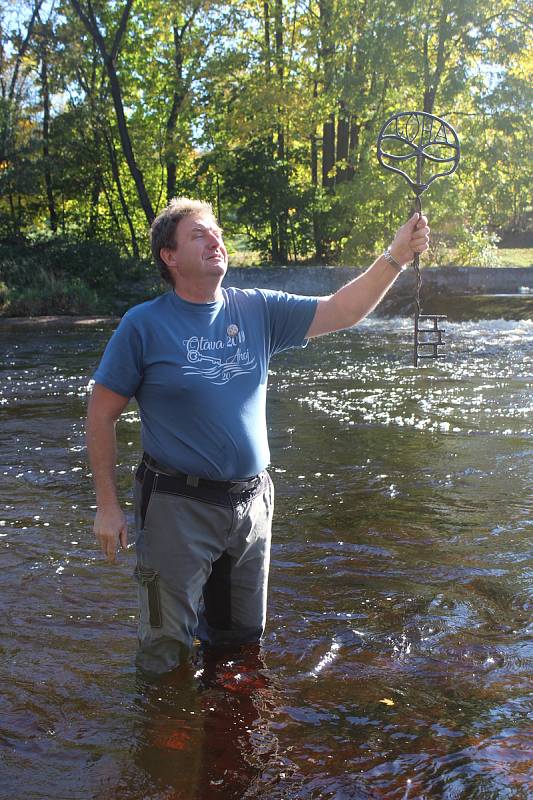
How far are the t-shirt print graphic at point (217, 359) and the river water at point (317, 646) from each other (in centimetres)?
132

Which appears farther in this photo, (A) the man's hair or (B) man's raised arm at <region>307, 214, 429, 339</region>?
(B) man's raised arm at <region>307, 214, 429, 339</region>

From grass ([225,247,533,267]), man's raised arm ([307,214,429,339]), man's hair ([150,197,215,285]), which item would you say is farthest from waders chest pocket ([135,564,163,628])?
grass ([225,247,533,267])

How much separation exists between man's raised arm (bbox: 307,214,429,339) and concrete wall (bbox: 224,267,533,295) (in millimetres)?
19302

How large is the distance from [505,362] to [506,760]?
36.9ft

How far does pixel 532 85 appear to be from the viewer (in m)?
25.1

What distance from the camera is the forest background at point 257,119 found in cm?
2456

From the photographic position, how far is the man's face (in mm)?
3672

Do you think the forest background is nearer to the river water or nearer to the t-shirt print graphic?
the river water

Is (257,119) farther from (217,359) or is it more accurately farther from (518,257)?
(217,359)

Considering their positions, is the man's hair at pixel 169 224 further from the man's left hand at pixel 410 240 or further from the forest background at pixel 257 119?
the forest background at pixel 257 119

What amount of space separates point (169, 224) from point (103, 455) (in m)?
0.97

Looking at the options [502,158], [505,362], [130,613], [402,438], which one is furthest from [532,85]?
[130,613]

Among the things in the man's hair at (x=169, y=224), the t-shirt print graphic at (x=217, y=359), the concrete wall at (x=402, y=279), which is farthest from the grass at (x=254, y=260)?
the t-shirt print graphic at (x=217, y=359)

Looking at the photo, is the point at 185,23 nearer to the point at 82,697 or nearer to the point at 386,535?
the point at 386,535
